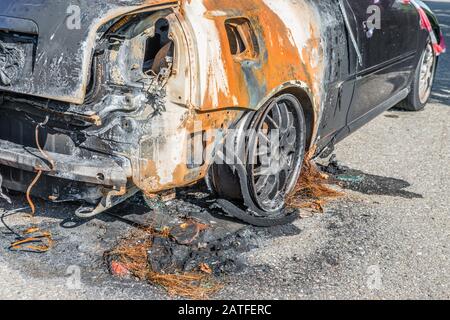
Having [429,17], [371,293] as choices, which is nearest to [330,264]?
[371,293]

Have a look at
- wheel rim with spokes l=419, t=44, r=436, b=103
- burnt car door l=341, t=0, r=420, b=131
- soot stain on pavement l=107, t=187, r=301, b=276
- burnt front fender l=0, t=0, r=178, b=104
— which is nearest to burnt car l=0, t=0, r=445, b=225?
burnt front fender l=0, t=0, r=178, b=104

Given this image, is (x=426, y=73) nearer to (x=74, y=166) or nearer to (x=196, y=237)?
(x=196, y=237)

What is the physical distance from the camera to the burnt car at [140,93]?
3723mm

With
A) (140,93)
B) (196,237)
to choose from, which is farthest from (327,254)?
(140,93)

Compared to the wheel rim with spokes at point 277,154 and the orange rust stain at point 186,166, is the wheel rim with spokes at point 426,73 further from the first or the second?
the orange rust stain at point 186,166

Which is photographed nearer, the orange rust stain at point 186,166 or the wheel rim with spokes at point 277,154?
the orange rust stain at point 186,166

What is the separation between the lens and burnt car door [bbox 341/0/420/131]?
5352mm

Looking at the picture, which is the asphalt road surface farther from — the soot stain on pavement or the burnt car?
the burnt car

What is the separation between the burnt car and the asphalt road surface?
348 mm

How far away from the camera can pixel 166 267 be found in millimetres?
3973

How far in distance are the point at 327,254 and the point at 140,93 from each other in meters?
1.54

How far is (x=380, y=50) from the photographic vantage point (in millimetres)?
5680

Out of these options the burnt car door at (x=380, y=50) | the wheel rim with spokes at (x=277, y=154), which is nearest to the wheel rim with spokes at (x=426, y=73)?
the burnt car door at (x=380, y=50)

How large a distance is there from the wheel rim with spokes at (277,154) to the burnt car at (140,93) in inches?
1.4
